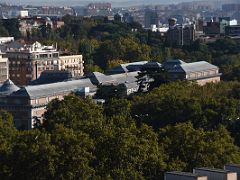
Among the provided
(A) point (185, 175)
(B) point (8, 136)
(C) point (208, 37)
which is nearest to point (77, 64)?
(C) point (208, 37)

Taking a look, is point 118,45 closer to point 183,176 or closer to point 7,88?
point 7,88

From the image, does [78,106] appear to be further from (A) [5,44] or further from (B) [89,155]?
(A) [5,44]

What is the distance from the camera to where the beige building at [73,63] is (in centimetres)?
7662

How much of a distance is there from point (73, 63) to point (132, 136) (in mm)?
43928

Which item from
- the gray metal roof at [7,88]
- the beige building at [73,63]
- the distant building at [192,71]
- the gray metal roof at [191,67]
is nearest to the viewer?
the gray metal roof at [7,88]

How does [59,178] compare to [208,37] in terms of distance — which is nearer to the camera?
[59,178]

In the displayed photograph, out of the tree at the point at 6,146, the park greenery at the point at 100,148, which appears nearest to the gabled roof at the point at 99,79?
the park greenery at the point at 100,148

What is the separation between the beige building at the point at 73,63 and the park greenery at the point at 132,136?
18.9 m

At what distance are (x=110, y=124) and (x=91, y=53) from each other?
48380 mm

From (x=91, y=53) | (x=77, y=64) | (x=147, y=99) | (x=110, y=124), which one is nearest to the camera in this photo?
(x=110, y=124)

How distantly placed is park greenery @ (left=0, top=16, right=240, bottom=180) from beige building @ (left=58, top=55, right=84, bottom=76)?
18926 millimetres

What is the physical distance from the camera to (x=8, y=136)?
123ft

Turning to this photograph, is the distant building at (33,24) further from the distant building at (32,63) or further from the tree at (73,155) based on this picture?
the tree at (73,155)

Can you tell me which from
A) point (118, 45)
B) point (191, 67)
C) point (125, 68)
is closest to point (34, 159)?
point (125, 68)
